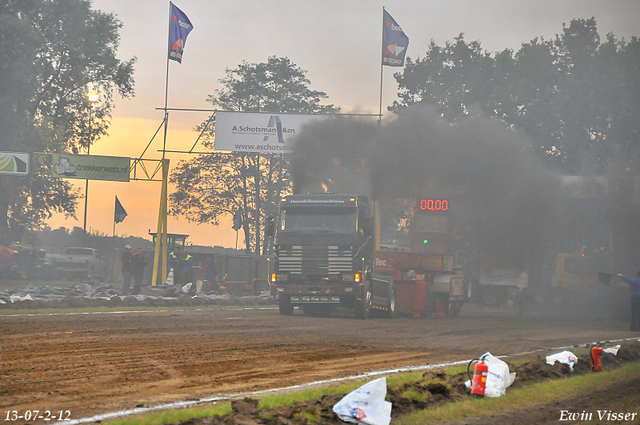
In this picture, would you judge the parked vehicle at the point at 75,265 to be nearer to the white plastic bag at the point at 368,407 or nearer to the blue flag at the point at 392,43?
the blue flag at the point at 392,43

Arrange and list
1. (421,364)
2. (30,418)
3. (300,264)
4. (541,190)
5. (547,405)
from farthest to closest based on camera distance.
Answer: (541,190), (300,264), (421,364), (547,405), (30,418)

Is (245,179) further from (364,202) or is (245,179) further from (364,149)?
(364,202)

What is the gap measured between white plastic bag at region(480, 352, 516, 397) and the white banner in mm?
27871

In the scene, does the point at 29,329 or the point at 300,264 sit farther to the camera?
the point at 300,264

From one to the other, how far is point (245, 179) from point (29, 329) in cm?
4736

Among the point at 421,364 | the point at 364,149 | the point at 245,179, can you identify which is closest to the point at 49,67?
the point at 245,179

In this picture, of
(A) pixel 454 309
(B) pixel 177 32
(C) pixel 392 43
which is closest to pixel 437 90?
(C) pixel 392 43

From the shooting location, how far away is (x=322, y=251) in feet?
67.1

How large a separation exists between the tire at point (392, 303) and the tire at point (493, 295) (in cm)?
1320

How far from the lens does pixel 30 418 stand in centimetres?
646

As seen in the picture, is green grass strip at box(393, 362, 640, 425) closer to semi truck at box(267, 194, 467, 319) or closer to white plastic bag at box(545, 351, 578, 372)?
white plastic bag at box(545, 351, 578, 372)

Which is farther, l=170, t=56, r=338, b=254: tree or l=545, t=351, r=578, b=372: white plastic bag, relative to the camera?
l=170, t=56, r=338, b=254: tree

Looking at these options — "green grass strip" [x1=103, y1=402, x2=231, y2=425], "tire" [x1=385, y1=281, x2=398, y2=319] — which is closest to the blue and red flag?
"tire" [x1=385, y1=281, x2=398, y2=319]

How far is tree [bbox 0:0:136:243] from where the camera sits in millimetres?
42625
